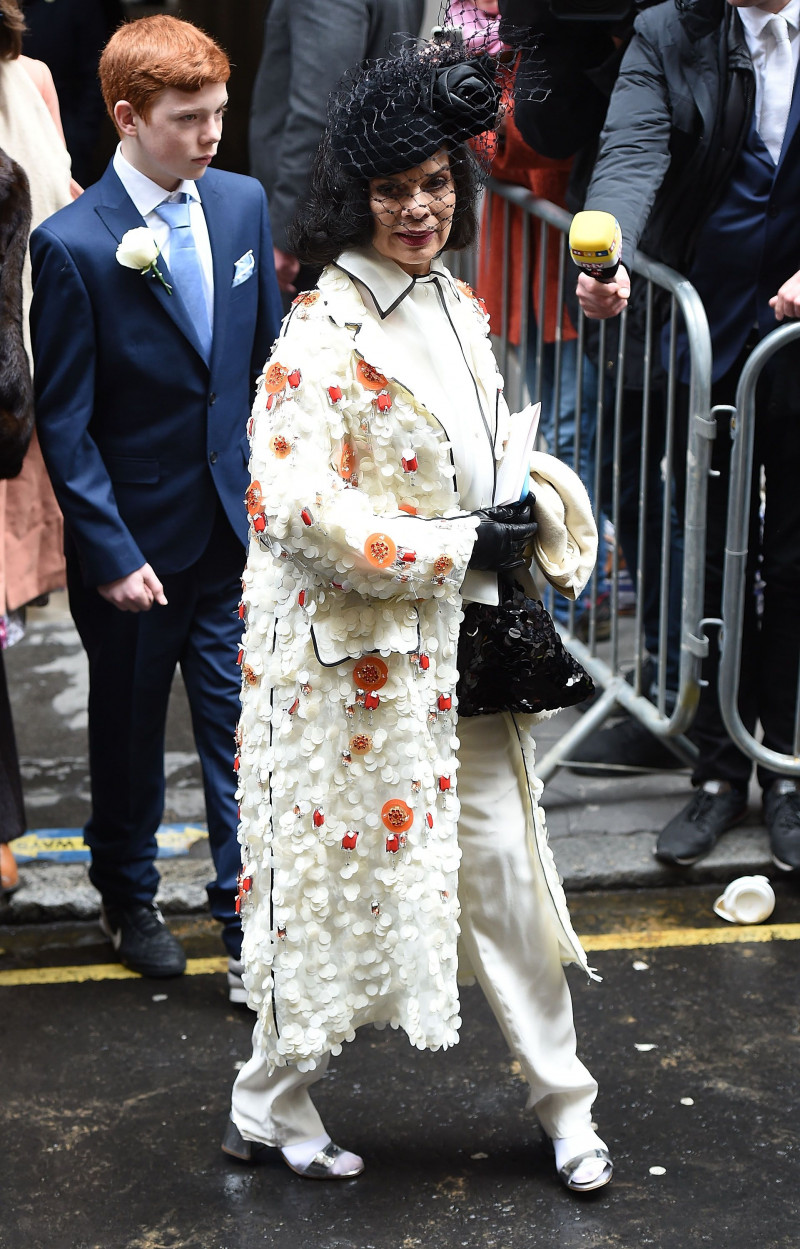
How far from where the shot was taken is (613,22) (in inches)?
186

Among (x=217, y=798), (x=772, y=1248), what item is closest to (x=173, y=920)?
(x=217, y=798)

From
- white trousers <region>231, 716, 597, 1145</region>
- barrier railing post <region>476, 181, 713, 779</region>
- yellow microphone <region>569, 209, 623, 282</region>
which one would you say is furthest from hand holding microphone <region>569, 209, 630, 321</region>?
white trousers <region>231, 716, 597, 1145</region>

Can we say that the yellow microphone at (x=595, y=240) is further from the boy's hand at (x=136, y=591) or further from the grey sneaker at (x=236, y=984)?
the grey sneaker at (x=236, y=984)

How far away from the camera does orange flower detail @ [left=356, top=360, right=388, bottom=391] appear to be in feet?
9.55

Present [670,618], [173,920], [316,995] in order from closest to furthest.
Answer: [316,995] → [173,920] → [670,618]

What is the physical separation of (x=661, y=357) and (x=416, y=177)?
200 cm

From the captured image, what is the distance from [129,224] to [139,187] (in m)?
0.09

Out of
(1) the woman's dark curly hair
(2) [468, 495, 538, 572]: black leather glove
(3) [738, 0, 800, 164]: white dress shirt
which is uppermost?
(3) [738, 0, 800, 164]: white dress shirt

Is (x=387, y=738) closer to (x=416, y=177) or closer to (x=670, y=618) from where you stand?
(x=416, y=177)

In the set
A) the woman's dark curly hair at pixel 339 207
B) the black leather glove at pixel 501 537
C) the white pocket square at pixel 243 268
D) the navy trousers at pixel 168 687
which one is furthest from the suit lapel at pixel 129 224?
the black leather glove at pixel 501 537

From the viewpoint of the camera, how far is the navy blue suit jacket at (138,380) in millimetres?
3723

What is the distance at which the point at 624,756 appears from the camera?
5.23m

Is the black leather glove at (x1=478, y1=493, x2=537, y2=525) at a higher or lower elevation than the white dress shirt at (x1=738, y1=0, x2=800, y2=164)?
lower

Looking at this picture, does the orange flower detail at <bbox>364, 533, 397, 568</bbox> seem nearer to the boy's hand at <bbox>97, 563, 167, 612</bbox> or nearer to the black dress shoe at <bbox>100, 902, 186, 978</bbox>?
the boy's hand at <bbox>97, 563, 167, 612</bbox>
